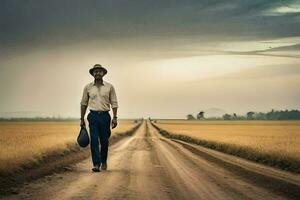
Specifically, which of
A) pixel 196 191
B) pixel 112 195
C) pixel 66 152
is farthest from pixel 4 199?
pixel 66 152

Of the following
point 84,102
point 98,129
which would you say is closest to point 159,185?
point 98,129

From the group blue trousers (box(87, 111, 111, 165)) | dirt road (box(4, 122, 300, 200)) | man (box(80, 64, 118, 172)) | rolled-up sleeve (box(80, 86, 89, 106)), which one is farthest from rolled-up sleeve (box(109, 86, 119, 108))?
dirt road (box(4, 122, 300, 200))

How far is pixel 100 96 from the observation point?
12438 mm

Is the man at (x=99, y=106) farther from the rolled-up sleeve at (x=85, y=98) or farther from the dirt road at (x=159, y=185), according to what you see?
the dirt road at (x=159, y=185)

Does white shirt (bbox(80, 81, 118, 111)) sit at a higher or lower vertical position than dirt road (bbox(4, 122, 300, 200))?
higher

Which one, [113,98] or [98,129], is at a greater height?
[113,98]

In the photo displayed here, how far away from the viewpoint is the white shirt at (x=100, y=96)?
1242 centimetres

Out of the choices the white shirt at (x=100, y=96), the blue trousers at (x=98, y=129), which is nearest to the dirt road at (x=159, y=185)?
the blue trousers at (x=98, y=129)

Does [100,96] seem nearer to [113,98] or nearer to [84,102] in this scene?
[113,98]

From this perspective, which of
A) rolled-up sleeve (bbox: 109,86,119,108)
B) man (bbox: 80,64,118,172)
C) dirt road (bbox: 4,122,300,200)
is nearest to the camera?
dirt road (bbox: 4,122,300,200)

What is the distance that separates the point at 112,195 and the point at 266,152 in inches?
471

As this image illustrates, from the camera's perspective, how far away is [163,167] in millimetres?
13352

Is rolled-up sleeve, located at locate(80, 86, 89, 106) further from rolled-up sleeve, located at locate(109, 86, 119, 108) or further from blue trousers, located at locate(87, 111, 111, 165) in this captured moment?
rolled-up sleeve, located at locate(109, 86, 119, 108)

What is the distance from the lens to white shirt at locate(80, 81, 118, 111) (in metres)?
12.4
